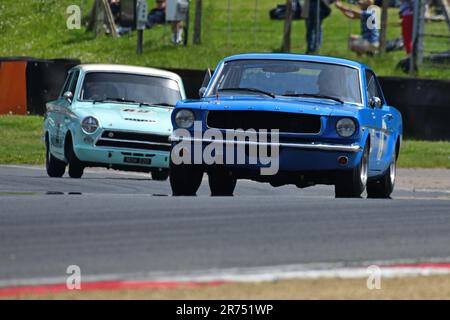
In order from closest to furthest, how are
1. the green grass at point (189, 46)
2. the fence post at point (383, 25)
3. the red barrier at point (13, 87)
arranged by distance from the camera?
the red barrier at point (13, 87) < the fence post at point (383, 25) < the green grass at point (189, 46)

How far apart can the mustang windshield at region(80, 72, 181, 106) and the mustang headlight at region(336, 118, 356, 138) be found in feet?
16.2

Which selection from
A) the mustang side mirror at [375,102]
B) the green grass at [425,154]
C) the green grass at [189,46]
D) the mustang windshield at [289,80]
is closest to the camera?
the mustang windshield at [289,80]

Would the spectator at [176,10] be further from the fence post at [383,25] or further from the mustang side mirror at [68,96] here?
the mustang side mirror at [68,96]

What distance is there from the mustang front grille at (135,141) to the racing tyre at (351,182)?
389cm

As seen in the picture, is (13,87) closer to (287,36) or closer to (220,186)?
(287,36)

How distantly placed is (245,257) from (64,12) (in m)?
27.6

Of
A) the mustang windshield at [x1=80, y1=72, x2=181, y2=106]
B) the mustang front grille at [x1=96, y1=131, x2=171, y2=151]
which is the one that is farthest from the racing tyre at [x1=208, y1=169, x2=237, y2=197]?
the mustang windshield at [x1=80, y1=72, x2=181, y2=106]

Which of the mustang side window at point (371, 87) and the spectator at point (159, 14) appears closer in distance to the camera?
the mustang side window at point (371, 87)

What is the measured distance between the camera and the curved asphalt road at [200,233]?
812cm

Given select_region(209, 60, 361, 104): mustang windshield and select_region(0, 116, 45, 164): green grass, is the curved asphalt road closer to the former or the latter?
select_region(209, 60, 361, 104): mustang windshield

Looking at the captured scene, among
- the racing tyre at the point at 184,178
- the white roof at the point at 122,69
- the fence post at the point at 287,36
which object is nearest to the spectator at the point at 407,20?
the fence post at the point at 287,36

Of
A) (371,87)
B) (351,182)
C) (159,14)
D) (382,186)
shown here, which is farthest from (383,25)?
(351,182)

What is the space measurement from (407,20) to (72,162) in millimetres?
12769
